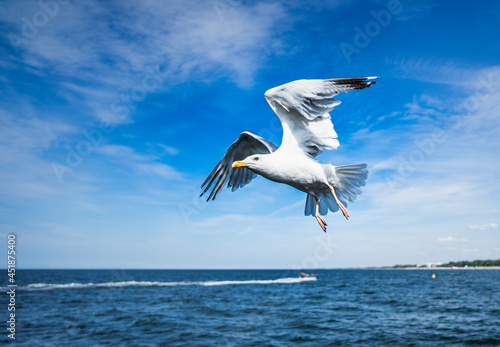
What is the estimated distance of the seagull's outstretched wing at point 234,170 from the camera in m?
5.81

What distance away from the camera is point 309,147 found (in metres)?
4.73

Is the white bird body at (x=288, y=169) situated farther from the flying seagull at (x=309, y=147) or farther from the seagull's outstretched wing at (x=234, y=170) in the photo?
the seagull's outstretched wing at (x=234, y=170)

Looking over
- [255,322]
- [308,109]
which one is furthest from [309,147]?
[255,322]

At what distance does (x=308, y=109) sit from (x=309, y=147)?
50cm

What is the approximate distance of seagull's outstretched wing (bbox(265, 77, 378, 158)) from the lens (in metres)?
4.30

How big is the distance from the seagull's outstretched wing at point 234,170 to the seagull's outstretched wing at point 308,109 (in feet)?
3.62

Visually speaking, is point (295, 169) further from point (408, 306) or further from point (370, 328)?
point (408, 306)

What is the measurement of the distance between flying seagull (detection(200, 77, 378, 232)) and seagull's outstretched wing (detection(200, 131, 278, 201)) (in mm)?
302

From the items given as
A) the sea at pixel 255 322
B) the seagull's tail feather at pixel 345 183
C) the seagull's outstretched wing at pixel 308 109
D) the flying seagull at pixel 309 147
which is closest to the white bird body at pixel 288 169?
the flying seagull at pixel 309 147

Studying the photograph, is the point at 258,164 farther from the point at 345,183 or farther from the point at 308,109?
the point at 345,183

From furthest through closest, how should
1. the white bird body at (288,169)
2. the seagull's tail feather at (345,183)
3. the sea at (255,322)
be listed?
the sea at (255,322)
the seagull's tail feather at (345,183)
the white bird body at (288,169)

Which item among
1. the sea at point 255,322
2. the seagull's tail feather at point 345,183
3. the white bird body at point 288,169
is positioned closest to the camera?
the white bird body at point 288,169

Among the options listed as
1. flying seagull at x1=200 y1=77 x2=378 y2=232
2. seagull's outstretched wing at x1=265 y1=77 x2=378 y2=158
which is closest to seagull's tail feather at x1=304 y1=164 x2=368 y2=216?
flying seagull at x1=200 y1=77 x2=378 y2=232

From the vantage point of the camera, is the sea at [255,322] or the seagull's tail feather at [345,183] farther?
the sea at [255,322]
